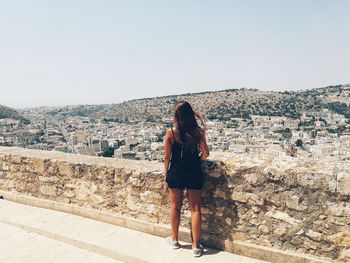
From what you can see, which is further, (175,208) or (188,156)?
(175,208)

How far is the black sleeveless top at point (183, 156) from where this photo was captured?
3.24 meters

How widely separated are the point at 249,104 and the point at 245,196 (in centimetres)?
12608

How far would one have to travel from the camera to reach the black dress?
127 inches

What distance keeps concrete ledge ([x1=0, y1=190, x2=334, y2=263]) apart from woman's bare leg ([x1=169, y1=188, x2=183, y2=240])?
6.4 inches

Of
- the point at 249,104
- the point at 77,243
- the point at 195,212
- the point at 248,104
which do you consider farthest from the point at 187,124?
the point at 248,104

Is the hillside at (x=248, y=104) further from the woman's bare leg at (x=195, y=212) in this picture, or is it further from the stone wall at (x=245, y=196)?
the woman's bare leg at (x=195, y=212)

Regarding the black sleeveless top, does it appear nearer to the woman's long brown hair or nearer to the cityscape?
the woman's long brown hair

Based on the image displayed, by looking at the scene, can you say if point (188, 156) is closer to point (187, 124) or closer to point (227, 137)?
point (187, 124)

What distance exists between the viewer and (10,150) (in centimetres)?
518

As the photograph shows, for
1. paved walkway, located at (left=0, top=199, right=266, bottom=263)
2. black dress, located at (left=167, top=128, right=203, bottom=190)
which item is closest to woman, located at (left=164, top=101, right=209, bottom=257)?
black dress, located at (left=167, top=128, right=203, bottom=190)

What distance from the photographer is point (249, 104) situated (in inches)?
4948

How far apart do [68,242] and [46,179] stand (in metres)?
1.19

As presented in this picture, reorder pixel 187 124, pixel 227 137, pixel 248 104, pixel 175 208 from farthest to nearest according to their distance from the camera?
pixel 248 104, pixel 227 137, pixel 175 208, pixel 187 124

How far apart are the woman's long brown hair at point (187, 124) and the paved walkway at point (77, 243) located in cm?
113
